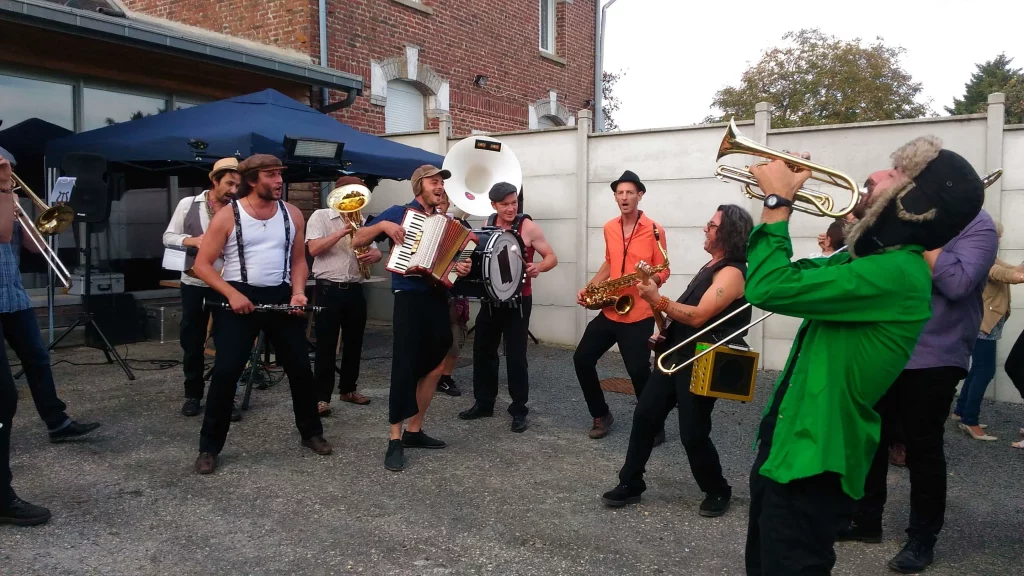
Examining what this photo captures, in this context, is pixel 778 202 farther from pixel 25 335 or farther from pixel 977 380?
pixel 25 335

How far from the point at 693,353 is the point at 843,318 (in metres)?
1.78

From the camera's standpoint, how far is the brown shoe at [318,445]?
203 inches

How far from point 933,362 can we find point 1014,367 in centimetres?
93

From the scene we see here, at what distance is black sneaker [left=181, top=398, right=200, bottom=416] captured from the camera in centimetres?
601

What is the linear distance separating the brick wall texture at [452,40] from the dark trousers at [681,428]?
27.6 ft

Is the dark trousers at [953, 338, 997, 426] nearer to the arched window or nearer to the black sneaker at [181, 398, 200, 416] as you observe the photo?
the black sneaker at [181, 398, 200, 416]

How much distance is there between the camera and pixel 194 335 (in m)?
6.04

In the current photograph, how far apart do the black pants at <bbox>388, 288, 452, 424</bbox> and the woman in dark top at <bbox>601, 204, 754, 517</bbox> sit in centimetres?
139

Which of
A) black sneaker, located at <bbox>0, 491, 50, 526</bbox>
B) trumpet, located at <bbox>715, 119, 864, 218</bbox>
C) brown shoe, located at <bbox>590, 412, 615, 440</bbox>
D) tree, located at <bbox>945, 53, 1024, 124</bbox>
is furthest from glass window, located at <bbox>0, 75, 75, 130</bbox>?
tree, located at <bbox>945, 53, 1024, 124</bbox>

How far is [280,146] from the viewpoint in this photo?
7332mm

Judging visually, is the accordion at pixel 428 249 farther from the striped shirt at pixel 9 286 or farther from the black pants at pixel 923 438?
the black pants at pixel 923 438

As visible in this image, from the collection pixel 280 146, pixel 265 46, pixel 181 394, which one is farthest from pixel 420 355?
pixel 265 46

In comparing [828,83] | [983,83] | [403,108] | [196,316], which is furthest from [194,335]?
[983,83]

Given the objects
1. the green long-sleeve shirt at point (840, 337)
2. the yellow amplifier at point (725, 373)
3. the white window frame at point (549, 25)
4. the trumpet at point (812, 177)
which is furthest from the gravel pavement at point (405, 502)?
the white window frame at point (549, 25)
